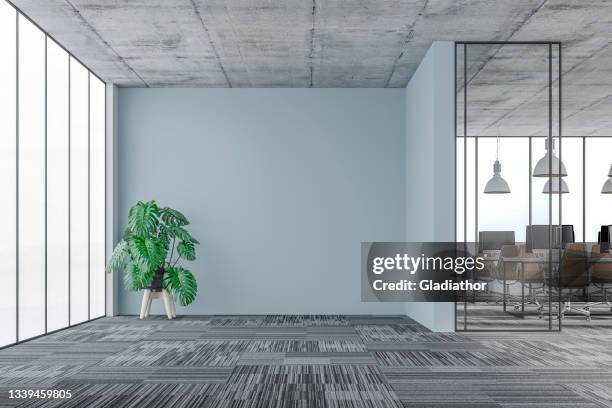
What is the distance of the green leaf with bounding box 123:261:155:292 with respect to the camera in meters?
7.91

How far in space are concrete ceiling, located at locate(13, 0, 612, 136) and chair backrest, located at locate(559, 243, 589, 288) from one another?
2317mm

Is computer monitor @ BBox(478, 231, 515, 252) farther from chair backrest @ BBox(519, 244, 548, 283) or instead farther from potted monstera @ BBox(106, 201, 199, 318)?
potted monstera @ BBox(106, 201, 199, 318)

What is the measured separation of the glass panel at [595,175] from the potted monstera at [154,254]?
830 centimetres

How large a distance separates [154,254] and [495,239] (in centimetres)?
563

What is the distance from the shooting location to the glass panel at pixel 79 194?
779 cm

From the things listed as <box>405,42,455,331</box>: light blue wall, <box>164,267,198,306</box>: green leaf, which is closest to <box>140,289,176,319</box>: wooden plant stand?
<box>164,267,198,306</box>: green leaf

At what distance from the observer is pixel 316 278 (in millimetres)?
8938

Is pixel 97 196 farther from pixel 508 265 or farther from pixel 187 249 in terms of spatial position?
pixel 508 265

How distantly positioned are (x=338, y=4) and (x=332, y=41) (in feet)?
3.58

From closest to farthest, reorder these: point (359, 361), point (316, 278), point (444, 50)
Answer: point (359, 361) → point (444, 50) → point (316, 278)

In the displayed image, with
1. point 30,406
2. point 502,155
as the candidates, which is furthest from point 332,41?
point 502,155

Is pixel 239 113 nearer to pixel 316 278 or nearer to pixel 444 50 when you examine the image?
pixel 316 278

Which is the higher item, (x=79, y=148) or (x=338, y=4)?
(x=338, y=4)

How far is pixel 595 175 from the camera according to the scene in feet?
41.9
